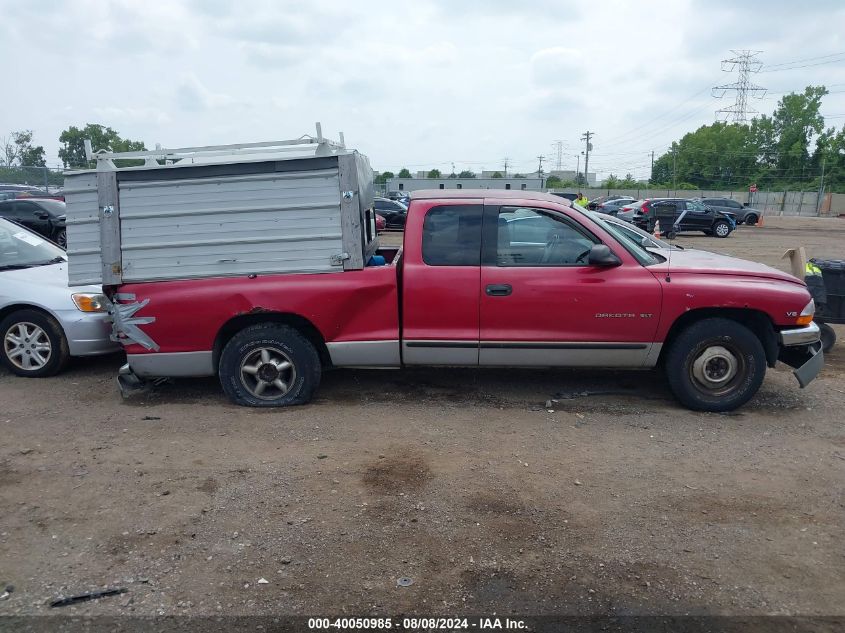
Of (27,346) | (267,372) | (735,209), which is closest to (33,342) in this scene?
(27,346)

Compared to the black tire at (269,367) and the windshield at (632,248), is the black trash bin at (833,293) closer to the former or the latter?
the windshield at (632,248)

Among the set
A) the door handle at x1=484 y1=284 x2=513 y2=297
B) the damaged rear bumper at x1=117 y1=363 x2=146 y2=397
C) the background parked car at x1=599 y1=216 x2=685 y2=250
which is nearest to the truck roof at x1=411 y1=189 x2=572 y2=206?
the door handle at x1=484 y1=284 x2=513 y2=297

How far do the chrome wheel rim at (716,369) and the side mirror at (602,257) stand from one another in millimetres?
1030

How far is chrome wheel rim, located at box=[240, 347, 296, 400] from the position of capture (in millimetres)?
5445

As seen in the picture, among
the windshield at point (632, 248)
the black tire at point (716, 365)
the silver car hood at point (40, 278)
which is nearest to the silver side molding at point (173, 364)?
the silver car hood at point (40, 278)

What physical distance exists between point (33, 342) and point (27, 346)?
0.07 meters

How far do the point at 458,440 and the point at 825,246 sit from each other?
77.4 feet

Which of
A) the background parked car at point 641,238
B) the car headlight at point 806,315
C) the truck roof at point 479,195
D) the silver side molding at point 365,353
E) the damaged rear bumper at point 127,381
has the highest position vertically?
the truck roof at point 479,195

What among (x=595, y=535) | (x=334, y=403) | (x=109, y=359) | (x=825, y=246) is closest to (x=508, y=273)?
(x=334, y=403)

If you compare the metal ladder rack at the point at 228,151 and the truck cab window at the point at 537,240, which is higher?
the metal ladder rack at the point at 228,151

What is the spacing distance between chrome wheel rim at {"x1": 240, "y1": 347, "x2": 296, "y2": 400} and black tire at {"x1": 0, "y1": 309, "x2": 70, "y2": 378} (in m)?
2.23

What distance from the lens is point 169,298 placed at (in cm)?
532

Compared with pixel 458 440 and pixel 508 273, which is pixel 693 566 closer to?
pixel 458 440

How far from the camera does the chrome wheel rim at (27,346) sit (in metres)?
6.36
